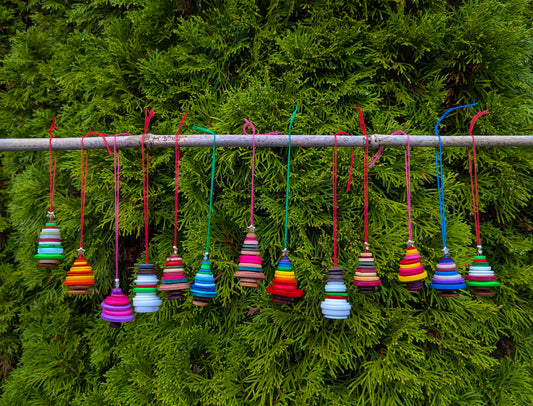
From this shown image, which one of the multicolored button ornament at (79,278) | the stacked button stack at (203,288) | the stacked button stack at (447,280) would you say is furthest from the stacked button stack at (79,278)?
the stacked button stack at (447,280)

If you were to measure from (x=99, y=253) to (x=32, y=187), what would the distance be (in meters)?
0.53

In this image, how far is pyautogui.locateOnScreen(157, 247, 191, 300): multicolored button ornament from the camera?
3.85 ft

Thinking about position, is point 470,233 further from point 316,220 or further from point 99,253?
point 99,253

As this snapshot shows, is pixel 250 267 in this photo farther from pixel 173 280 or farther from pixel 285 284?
pixel 173 280

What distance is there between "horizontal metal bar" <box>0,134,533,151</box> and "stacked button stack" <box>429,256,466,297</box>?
41 cm

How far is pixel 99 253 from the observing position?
1850mm

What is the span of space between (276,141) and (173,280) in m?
0.58

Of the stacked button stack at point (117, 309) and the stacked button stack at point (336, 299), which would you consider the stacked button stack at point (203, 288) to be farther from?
the stacked button stack at point (336, 299)

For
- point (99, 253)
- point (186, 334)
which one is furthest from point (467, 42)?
point (99, 253)

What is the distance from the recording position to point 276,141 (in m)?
1.20

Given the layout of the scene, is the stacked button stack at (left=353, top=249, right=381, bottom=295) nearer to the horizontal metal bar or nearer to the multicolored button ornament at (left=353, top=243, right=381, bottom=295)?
the multicolored button ornament at (left=353, top=243, right=381, bottom=295)

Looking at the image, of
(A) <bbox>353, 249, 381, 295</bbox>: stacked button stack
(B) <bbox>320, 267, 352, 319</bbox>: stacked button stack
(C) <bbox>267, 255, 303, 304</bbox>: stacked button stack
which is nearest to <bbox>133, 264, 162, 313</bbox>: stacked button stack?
(C) <bbox>267, 255, 303, 304</bbox>: stacked button stack

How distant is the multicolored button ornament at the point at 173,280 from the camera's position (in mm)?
1174

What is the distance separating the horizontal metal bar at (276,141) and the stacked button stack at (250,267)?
13.5 inches
